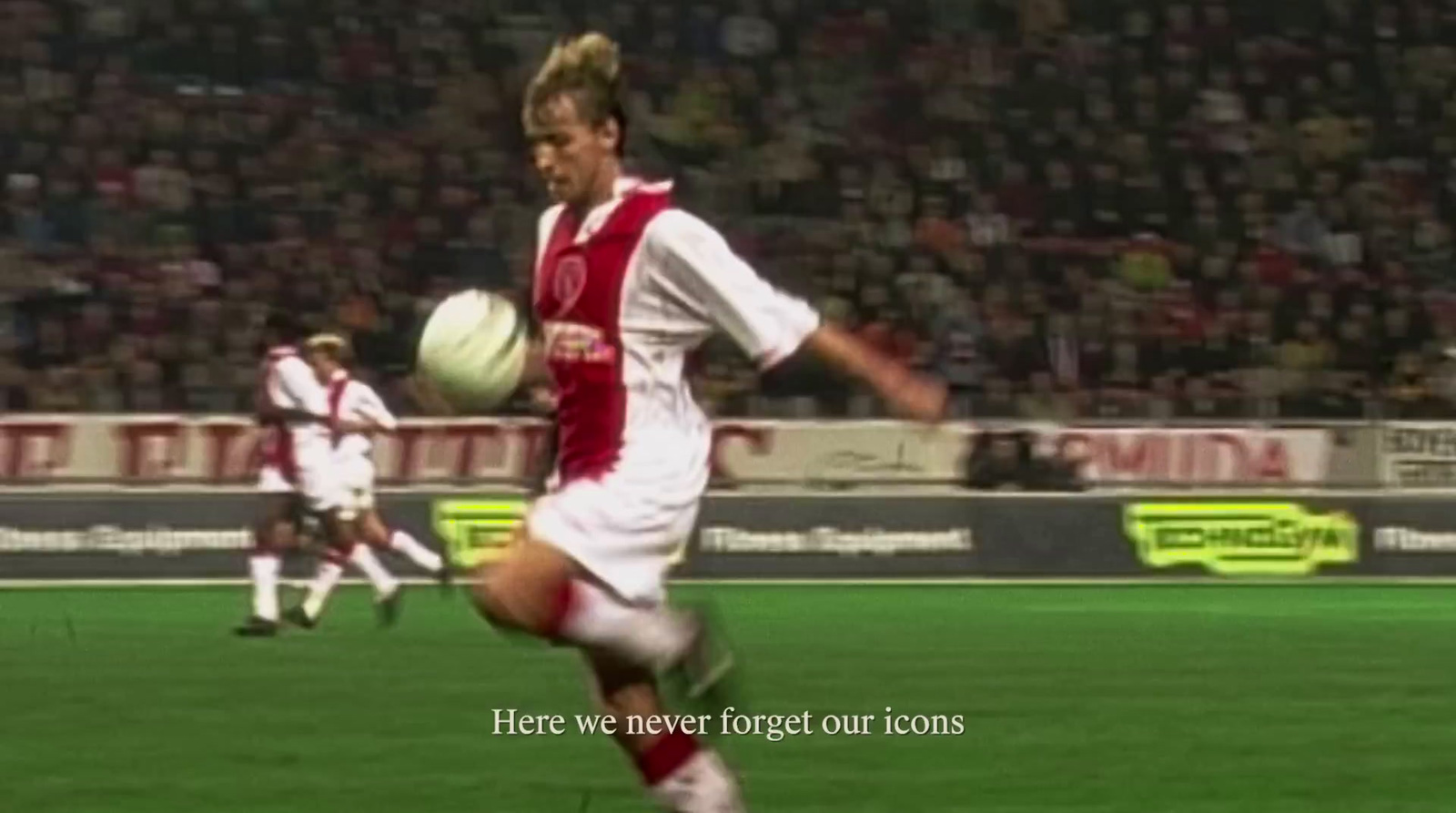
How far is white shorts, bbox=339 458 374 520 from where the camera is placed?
70.3ft

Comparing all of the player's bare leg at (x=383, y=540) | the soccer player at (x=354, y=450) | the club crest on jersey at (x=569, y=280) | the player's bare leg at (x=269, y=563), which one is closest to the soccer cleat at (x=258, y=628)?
the player's bare leg at (x=269, y=563)

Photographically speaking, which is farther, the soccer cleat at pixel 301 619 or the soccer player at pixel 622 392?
the soccer cleat at pixel 301 619

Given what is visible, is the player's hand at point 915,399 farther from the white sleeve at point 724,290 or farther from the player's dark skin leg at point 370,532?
the player's dark skin leg at point 370,532

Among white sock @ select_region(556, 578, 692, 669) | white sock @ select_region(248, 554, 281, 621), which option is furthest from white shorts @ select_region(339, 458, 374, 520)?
white sock @ select_region(556, 578, 692, 669)

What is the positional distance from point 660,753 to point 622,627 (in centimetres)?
32

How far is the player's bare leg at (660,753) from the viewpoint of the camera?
305 inches

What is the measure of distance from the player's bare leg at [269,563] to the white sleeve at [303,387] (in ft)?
1.97

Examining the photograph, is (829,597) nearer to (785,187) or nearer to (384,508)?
(384,508)

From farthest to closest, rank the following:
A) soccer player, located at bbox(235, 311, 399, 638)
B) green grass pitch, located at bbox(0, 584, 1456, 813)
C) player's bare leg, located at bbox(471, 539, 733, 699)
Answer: soccer player, located at bbox(235, 311, 399, 638) < green grass pitch, located at bbox(0, 584, 1456, 813) < player's bare leg, located at bbox(471, 539, 733, 699)

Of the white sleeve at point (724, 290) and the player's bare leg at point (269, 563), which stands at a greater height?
the white sleeve at point (724, 290)

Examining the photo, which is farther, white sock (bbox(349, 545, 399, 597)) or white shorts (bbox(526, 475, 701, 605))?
white sock (bbox(349, 545, 399, 597))

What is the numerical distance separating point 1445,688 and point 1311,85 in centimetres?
1758

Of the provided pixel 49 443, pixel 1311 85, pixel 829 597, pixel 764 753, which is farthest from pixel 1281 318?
pixel 764 753

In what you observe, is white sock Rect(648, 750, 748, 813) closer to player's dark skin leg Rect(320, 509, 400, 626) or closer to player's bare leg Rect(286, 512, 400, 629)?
player's bare leg Rect(286, 512, 400, 629)
